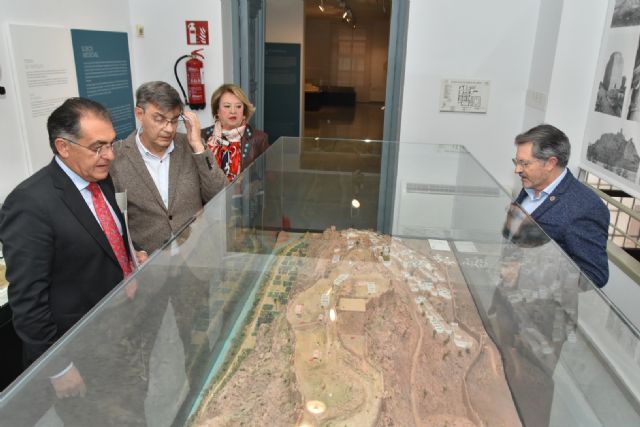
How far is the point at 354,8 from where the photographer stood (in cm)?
1276

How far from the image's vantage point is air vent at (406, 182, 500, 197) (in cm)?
281

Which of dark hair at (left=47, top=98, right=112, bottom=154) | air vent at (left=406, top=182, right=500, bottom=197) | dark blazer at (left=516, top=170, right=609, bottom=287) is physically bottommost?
air vent at (left=406, top=182, right=500, bottom=197)

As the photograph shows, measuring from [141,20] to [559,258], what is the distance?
14.4 feet

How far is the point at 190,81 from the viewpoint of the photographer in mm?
4621

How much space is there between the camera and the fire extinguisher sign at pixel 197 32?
4.53m

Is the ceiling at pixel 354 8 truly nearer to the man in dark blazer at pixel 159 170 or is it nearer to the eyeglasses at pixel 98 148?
the man in dark blazer at pixel 159 170

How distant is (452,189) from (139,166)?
2.18m

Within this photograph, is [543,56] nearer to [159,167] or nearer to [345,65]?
[159,167]

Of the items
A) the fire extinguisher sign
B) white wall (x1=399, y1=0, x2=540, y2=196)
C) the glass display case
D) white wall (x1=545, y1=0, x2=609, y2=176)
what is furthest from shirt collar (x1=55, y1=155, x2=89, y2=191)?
white wall (x1=545, y1=0, x2=609, y2=176)

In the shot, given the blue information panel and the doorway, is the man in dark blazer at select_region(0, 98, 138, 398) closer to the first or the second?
the blue information panel

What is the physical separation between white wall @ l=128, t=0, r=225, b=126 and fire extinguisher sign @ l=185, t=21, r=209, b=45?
37 mm

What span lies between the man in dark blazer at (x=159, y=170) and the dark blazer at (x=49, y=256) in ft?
1.44

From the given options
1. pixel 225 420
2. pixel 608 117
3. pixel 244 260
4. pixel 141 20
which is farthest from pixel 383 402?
pixel 141 20

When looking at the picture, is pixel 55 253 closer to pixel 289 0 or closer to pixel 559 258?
pixel 559 258
